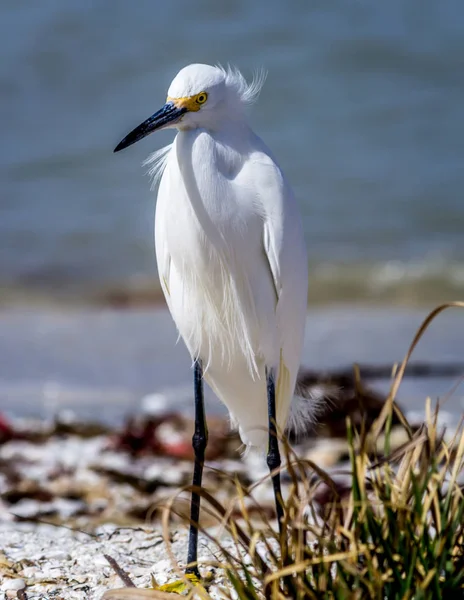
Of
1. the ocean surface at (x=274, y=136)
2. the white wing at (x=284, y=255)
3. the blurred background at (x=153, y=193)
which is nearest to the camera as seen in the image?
the white wing at (x=284, y=255)

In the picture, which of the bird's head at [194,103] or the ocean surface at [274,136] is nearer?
the bird's head at [194,103]

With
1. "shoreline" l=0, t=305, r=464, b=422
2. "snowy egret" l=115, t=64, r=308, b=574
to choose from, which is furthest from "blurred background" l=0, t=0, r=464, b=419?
"snowy egret" l=115, t=64, r=308, b=574

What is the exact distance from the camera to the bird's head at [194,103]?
233 centimetres

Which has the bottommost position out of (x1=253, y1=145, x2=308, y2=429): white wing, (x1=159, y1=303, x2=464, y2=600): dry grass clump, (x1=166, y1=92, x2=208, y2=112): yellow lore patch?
(x1=159, y1=303, x2=464, y2=600): dry grass clump

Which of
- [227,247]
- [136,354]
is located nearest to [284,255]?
[227,247]

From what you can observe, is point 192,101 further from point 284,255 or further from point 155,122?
point 284,255

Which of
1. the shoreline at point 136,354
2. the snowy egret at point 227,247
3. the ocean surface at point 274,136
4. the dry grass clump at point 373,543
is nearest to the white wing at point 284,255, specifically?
the snowy egret at point 227,247

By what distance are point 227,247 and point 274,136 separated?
9.21 m

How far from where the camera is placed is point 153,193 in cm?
1067

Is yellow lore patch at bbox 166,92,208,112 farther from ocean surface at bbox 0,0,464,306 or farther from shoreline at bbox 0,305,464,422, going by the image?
ocean surface at bbox 0,0,464,306

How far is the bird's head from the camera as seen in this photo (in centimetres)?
233

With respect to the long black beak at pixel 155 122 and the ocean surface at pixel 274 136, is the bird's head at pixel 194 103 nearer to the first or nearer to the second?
the long black beak at pixel 155 122

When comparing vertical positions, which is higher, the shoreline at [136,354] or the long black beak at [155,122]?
the shoreline at [136,354]

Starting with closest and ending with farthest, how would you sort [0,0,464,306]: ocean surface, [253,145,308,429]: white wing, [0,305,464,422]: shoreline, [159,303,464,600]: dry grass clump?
[159,303,464,600]: dry grass clump
[253,145,308,429]: white wing
[0,305,464,422]: shoreline
[0,0,464,306]: ocean surface
